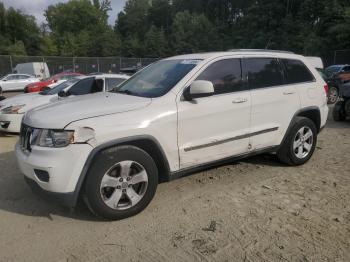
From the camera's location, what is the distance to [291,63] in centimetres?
551

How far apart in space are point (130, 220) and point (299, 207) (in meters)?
1.86

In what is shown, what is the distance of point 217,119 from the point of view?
444cm

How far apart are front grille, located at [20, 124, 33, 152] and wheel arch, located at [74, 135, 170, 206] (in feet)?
2.27

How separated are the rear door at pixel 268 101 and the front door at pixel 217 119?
14 centimetres

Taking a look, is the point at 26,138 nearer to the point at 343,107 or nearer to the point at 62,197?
the point at 62,197

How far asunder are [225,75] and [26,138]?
246cm

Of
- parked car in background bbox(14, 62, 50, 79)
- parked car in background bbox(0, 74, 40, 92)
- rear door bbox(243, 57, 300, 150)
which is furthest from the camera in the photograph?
parked car in background bbox(14, 62, 50, 79)

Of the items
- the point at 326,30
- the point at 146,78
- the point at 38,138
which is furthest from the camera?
the point at 326,30

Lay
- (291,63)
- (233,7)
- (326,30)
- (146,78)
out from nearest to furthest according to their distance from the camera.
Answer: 1. (146,78)
2. (291,63)
3. (326,30)
4. (233,7)

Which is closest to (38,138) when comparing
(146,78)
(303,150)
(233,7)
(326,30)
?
(146,78)

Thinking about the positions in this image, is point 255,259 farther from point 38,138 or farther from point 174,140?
point 38,138

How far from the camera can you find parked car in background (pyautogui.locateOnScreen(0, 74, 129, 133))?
8078 millimetres

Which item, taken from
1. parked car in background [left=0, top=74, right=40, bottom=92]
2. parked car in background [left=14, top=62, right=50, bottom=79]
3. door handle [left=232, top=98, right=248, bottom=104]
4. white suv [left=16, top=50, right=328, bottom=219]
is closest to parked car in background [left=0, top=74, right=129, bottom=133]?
white suv [left=16, top=50, right=328, bottom=219]

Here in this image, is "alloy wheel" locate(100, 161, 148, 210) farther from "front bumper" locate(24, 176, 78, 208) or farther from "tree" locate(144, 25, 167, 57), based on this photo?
"tree" locate(144, 25, 167, 57)
